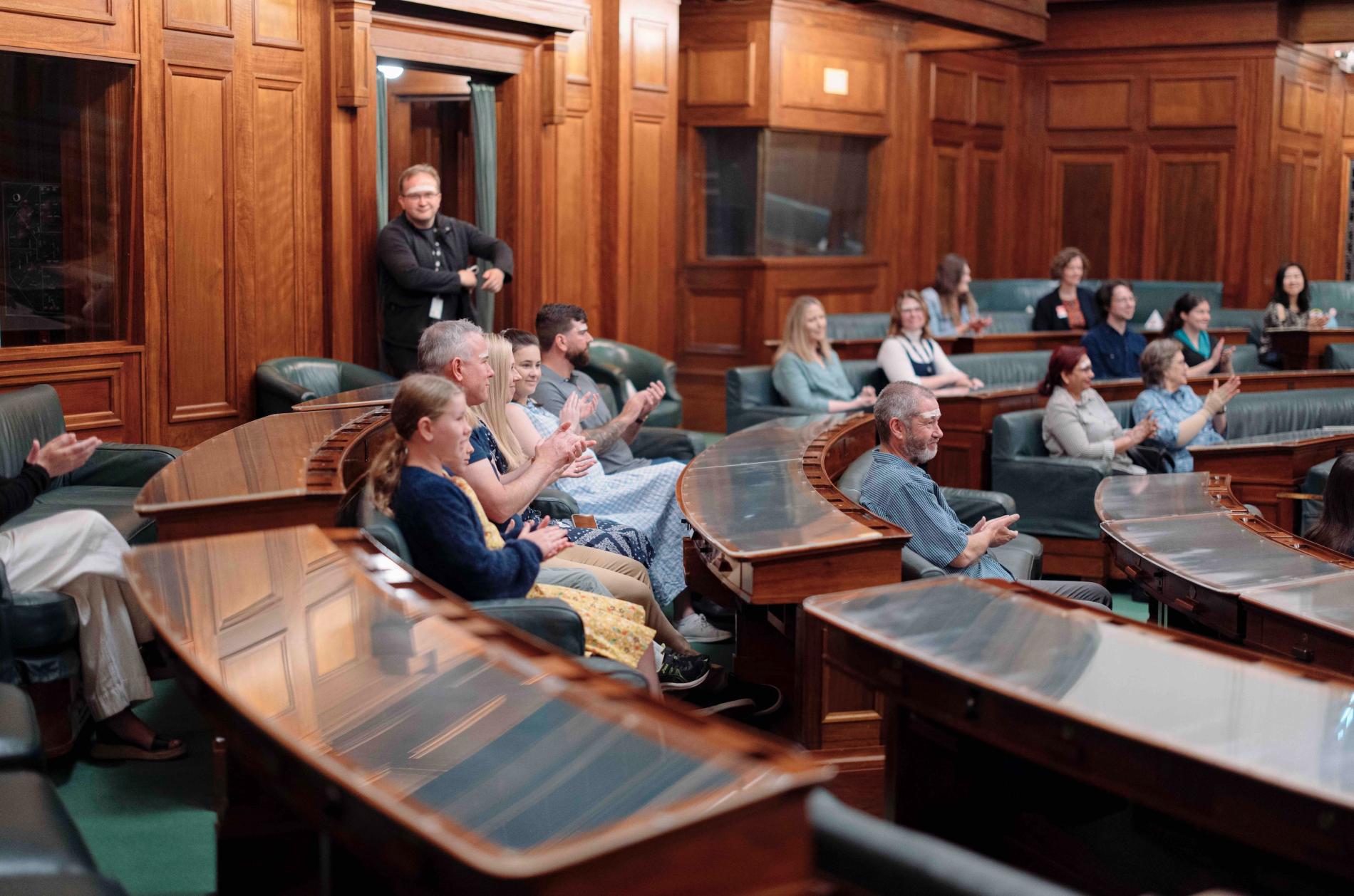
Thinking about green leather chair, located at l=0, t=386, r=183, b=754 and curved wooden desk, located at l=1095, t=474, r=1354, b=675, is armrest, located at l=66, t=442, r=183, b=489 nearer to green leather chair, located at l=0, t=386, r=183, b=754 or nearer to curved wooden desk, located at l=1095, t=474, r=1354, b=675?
green leather chair, located at l=0, t=386, r=183, b=754

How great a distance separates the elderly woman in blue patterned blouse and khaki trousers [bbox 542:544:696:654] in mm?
2771

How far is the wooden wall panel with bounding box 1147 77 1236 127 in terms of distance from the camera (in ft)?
37.6

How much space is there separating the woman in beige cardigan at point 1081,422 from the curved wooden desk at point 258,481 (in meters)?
3.07

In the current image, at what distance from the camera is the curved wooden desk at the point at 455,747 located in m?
1.44

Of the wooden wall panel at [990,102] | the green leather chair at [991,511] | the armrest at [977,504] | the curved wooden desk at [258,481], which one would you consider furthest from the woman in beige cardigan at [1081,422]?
the wooden wall panel at [990,102]

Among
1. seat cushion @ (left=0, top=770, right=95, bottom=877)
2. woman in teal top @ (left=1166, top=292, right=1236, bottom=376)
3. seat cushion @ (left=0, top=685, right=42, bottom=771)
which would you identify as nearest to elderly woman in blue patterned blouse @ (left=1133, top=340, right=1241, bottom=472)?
woman in teal top @ (left=1166, top=292, right=1236, bottom=376)

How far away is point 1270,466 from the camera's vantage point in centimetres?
575

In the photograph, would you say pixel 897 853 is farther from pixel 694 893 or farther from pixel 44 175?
pixel 44 175

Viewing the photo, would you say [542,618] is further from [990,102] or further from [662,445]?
[990,102]

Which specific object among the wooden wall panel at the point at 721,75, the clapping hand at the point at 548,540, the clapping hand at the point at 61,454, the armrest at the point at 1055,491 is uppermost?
the wooden wall panel at the point at 721,75

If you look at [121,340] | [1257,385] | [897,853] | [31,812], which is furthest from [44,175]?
[1257,385]

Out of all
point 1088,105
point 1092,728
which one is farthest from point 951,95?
point 1092,728

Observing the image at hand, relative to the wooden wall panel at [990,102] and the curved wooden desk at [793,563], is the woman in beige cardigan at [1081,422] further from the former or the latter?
the wooden wall panel at [990,102]

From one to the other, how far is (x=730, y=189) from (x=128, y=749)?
6813 mm
